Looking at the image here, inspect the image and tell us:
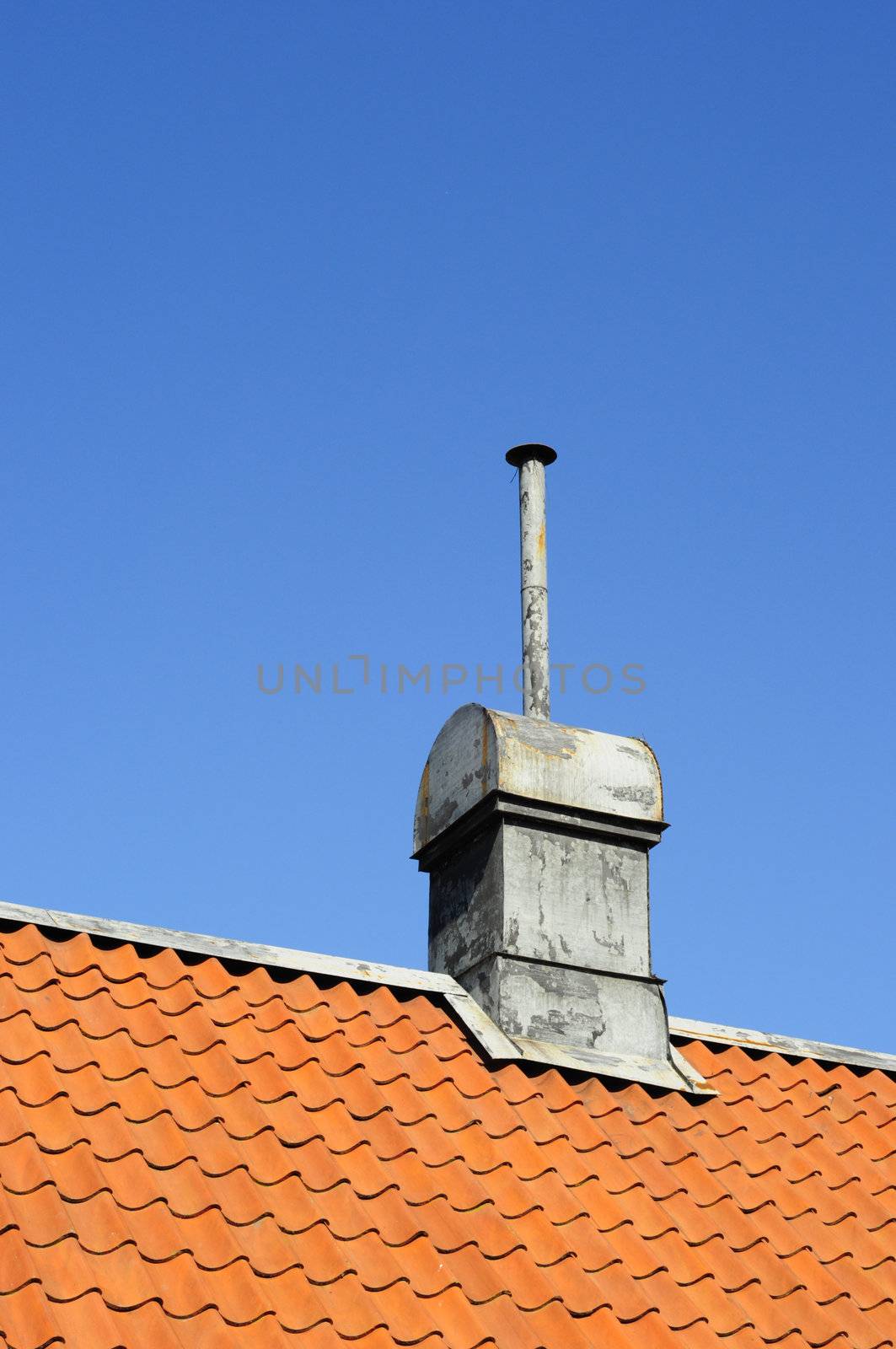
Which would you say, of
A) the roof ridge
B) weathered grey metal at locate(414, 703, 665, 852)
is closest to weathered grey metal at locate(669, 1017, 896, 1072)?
the roof ridge

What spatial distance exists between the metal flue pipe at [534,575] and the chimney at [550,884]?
0.04 m

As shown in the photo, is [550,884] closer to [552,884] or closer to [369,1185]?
[552,884]

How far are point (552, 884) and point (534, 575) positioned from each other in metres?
1.63

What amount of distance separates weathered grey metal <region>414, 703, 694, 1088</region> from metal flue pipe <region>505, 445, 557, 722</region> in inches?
13.1

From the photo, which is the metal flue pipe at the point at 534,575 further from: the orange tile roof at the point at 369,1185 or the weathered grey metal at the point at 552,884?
the orange tile roof at the point at 369,1185

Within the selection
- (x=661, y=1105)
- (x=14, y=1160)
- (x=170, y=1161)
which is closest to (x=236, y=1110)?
(x=170, y=1161)

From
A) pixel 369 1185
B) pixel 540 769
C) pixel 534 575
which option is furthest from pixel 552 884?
pixel 369 1185

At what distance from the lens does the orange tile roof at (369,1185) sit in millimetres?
5301

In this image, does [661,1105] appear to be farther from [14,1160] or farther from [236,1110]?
[14,1160]

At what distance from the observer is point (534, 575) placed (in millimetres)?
8555

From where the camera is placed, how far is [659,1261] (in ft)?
20.4

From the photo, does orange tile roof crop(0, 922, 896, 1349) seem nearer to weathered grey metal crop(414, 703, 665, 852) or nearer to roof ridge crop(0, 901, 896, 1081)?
roof ridge crop(0, 901, 896, 1081)

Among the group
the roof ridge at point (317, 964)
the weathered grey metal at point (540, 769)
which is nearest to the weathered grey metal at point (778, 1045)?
the roof ridge at point (317, 964)

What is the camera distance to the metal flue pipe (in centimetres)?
827
